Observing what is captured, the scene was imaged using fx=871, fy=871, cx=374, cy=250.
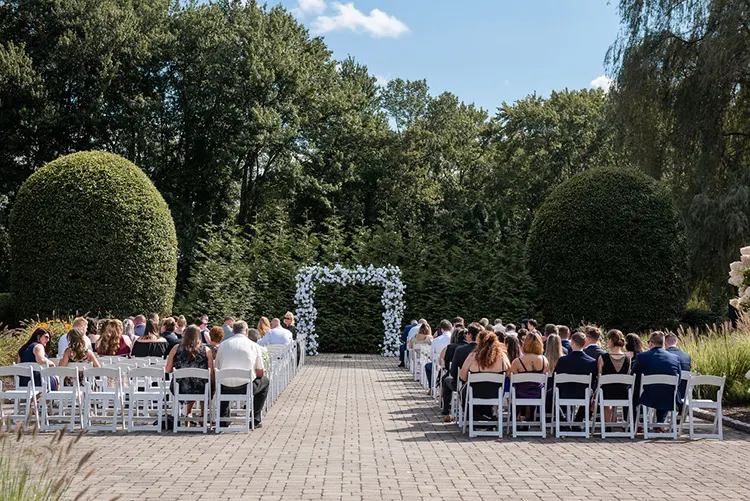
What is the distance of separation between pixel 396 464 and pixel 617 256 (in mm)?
19095

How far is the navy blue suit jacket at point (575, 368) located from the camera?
41.9ft

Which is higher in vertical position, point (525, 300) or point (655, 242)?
point (655, 242)

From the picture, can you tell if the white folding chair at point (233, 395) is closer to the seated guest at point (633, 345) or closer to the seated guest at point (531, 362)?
the seated guest at point (531, 362)

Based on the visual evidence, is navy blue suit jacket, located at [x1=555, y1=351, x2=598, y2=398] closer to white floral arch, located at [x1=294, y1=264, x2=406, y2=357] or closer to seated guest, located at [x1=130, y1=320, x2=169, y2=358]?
seated guest, located at [x1=130, y1=320, x2=169, y2=358]

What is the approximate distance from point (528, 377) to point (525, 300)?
16905 millimetres

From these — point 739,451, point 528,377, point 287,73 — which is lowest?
point 739,451

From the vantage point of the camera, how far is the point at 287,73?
39.3 m

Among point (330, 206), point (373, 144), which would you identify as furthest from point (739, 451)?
point (373, 144)

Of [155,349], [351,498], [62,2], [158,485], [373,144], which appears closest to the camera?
[351,498]

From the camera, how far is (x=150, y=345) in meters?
16.3

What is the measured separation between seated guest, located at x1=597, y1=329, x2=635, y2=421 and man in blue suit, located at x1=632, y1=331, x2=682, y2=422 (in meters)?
0.19

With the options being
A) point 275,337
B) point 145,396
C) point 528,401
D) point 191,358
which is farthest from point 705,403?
point 275,337

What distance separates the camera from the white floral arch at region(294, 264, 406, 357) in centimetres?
3014

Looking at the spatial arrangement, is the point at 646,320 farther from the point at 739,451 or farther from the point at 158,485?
the point at 158,485
